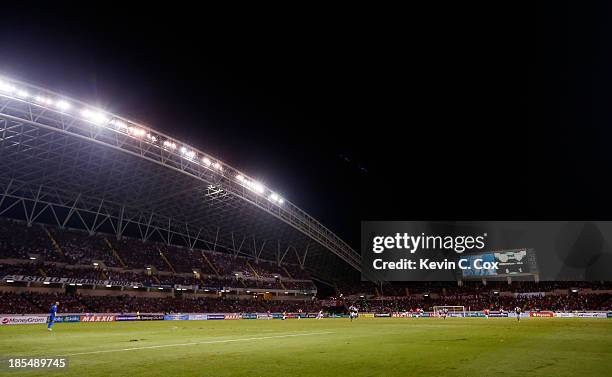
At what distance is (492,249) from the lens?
8800 cm

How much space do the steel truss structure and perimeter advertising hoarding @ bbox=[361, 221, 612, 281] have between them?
1415 cm

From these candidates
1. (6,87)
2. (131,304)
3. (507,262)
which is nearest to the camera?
(6,87)

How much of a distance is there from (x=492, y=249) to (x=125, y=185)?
7032cm

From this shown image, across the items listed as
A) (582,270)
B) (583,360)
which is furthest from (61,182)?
(582,270)

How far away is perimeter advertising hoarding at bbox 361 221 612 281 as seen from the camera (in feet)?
257

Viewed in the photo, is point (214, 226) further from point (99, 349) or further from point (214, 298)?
point (99, 349)

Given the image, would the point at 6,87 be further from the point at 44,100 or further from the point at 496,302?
the point at 496,302

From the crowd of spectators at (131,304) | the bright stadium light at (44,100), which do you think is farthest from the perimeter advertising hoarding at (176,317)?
the bright stadium light at (44,100)

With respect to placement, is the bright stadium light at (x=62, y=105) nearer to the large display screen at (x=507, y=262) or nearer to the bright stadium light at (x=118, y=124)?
the bright stadium light at (x=118, y=124)

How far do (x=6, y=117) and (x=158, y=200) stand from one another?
88.9ft

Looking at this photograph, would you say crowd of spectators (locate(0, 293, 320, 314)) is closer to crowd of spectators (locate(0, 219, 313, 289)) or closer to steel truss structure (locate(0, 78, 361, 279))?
crowd of spectators (locate(0, 219, 313, 289))

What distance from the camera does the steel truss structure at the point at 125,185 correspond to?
4053 cm

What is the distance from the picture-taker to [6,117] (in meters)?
36.1

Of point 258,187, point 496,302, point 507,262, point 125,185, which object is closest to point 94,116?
point 125,185
